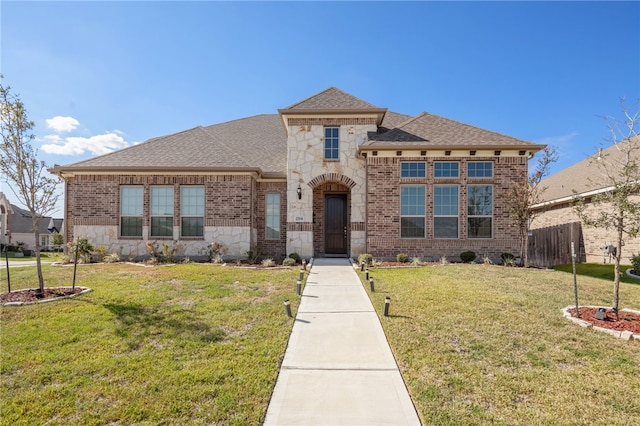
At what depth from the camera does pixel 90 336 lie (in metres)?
5.21

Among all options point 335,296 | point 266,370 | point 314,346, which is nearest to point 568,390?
point 314,346

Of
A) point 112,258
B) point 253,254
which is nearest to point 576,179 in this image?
point 253,254

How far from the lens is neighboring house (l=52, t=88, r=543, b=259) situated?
1296cm

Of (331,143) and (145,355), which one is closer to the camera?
(145,355)

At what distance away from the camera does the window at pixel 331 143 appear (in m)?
13.7

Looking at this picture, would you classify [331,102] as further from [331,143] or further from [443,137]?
[443,137]

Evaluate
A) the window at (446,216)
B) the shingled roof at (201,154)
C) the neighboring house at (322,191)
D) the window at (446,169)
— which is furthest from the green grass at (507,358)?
the shingled roof at (201,154)

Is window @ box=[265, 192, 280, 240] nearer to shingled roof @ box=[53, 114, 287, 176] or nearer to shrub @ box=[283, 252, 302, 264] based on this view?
shingled roof @ box=[53, 114, 287, 176]

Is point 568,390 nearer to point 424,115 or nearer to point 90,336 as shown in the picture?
point 90,336

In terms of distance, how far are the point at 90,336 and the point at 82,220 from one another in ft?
34.2

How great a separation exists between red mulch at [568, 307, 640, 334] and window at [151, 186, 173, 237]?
1336 centimetres

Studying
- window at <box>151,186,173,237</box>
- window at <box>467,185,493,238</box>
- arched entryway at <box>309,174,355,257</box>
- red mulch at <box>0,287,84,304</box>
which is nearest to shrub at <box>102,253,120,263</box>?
window at <box>151,186,173,237</box>

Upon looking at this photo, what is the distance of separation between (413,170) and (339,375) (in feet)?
33.3

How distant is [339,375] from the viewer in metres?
4.27
